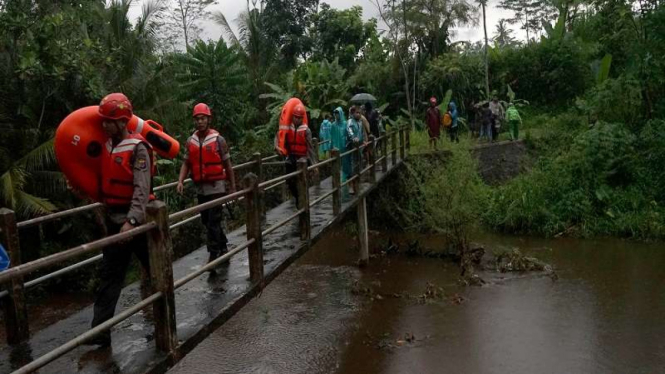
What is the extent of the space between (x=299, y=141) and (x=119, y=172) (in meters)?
4.44

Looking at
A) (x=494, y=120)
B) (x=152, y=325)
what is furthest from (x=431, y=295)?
(x=494, y=120)

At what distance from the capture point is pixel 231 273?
5.25m

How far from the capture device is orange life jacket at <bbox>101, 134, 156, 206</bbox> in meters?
3.50

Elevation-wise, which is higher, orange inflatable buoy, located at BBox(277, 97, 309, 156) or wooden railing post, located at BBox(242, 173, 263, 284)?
orange inflatable buoy, located at BBox(277, 97, 309, 156)

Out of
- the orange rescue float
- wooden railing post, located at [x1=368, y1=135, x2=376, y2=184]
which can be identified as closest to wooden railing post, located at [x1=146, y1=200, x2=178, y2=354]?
the orange rescue float

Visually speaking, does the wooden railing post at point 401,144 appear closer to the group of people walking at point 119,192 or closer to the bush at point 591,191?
the bush at point 591,191

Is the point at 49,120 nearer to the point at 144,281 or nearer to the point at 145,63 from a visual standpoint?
the point at 145,63

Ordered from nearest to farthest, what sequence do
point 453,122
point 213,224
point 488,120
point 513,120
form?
point 213,224 < point 453,122 < point 513,120 < point 488,120

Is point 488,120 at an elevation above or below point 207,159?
above

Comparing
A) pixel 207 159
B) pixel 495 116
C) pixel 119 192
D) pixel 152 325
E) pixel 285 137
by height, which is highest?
pixel 495 116

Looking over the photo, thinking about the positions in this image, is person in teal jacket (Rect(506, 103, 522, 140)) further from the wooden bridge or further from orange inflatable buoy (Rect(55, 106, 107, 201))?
orange inflatable buoy (Rect(55, 106, 107, 201))

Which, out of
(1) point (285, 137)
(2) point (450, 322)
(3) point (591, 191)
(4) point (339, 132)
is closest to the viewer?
(1) point (285, 137)

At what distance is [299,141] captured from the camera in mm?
7871

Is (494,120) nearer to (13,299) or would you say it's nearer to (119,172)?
(119,172)
